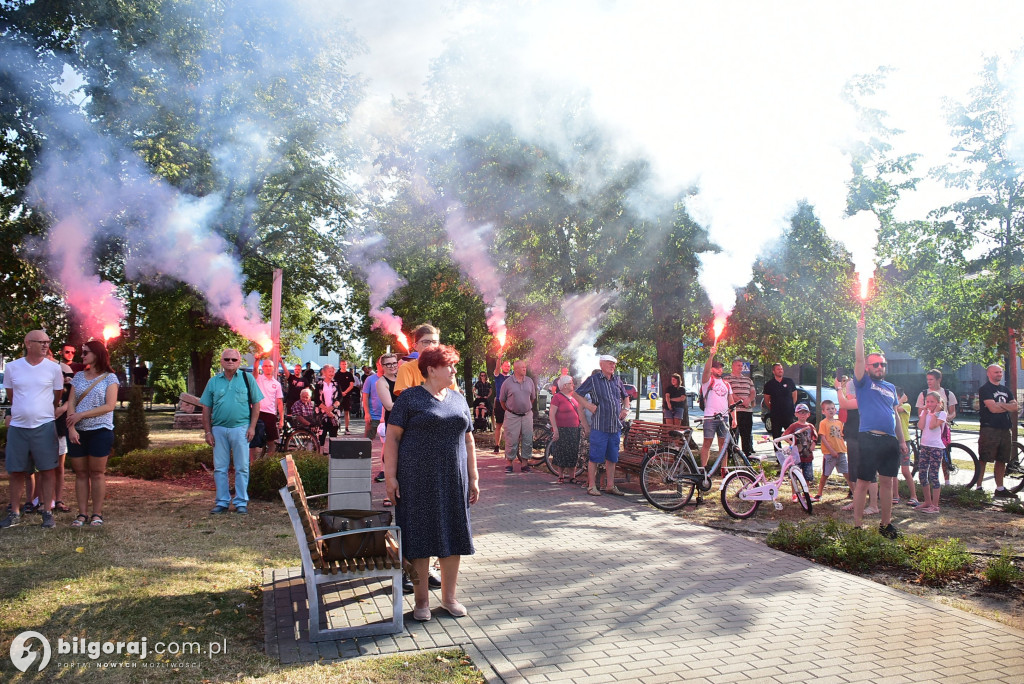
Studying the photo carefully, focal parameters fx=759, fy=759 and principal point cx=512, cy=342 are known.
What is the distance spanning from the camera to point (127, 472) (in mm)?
10992

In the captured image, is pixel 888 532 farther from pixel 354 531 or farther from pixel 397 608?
pixel 354 531

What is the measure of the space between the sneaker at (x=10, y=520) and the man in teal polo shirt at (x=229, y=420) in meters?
1.69

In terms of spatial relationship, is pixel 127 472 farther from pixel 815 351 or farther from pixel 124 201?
pixel 815 351

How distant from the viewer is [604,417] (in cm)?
959

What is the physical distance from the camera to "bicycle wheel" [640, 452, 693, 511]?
351 inches

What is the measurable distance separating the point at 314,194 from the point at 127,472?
13.0 m

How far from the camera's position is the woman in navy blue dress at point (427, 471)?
14.5 feet

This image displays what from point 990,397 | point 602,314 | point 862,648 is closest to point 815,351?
point 602,314

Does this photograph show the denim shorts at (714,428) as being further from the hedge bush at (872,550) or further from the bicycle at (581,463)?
the hedge bush at (872,550)

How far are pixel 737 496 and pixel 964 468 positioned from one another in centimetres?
620

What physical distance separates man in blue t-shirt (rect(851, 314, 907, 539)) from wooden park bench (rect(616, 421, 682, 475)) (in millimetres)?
2476

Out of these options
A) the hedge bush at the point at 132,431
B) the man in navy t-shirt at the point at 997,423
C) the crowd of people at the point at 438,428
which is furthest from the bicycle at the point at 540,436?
the hedge bush at the point at 132,431

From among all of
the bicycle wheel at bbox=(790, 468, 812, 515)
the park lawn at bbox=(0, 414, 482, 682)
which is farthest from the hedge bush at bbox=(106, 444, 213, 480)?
the bicycle wheel at bbox=(790, 468, 812, 515)

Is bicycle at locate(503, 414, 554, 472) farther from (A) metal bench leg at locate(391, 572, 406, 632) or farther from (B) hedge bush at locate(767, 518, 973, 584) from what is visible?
(A) metal bench leg at locate(391, 572, 406, 632)
